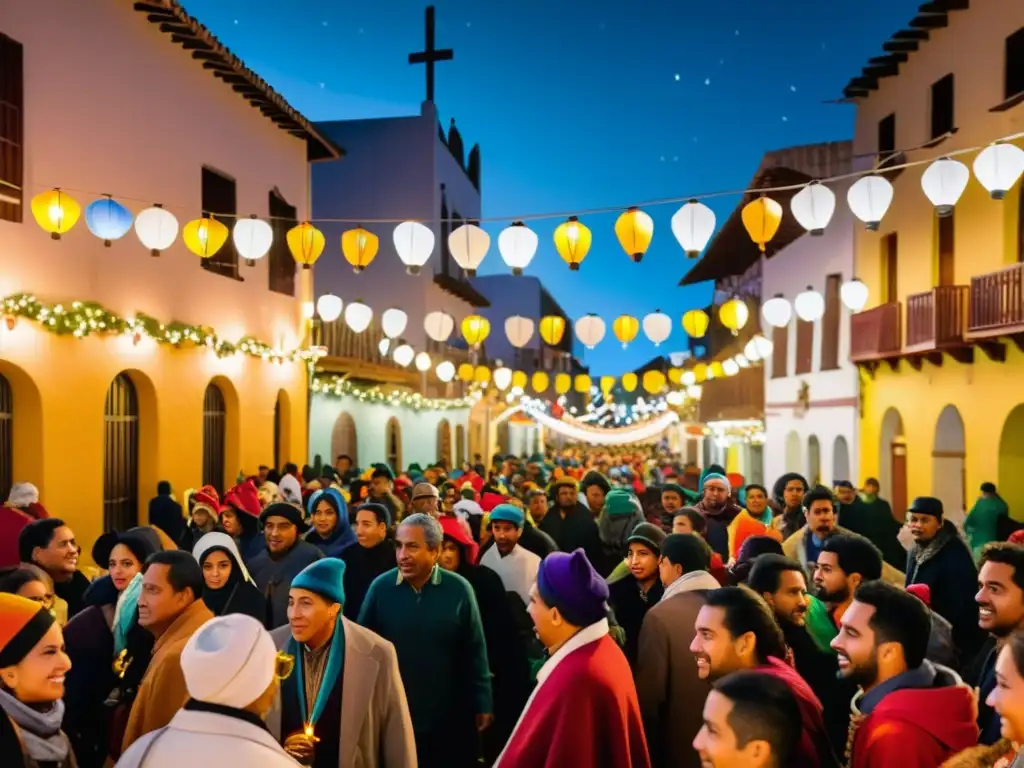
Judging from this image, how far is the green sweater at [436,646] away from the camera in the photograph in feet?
18.0

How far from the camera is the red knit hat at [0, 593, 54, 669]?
3.48 m

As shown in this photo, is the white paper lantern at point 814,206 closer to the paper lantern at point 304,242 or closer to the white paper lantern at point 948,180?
the white paper lantern at point 948,180

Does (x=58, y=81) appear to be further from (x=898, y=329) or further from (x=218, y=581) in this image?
(x=898, y=329)

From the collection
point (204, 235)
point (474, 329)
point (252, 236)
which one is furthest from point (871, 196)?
point (474, 329)

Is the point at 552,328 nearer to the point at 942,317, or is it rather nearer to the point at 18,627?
the point at 942,317

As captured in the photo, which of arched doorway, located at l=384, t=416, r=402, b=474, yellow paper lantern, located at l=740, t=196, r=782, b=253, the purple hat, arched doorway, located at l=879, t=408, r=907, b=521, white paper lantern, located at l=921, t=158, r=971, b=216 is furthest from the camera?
arched doorway, located at l=384, t=416, r=402, b=474

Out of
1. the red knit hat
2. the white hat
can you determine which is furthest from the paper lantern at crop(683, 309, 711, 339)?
the white hat

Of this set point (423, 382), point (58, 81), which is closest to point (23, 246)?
point (58, 81)

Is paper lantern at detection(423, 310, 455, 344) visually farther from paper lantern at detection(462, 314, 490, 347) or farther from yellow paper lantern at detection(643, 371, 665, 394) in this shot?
yellow paper lantern at detection(643, 371, 665, 394)

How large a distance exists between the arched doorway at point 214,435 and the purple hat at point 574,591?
13.8m

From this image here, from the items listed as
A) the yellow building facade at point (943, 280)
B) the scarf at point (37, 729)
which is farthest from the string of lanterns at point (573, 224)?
the scarf at point (37, 729)

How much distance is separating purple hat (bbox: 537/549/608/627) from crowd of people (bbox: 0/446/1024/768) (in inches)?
0.4

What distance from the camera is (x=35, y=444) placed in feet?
38.5

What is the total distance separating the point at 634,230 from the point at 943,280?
953 centimetres
